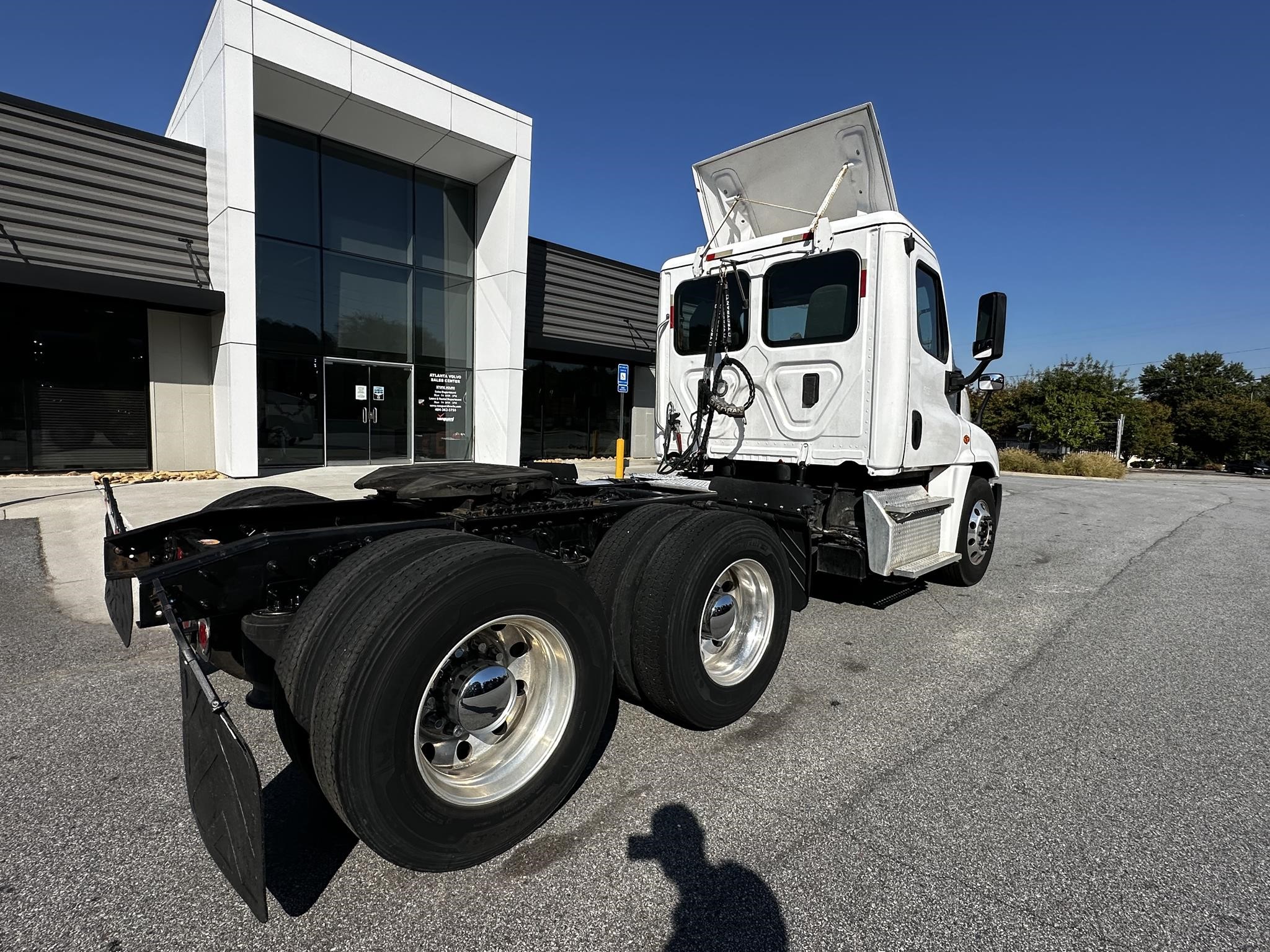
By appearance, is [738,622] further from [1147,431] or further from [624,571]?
[1147,431]

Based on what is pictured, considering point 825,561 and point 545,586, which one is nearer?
point 545,586

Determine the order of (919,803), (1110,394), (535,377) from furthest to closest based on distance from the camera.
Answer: (1110,394), (535,377), (919,803)

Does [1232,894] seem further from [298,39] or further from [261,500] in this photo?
[298,39]

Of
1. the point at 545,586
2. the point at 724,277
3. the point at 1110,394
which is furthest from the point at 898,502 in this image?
the point at 1110,394

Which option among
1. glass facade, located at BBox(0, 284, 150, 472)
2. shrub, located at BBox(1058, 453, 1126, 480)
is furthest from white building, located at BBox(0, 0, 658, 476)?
shrub, located at BBox(1058, 453, 1126, 480)

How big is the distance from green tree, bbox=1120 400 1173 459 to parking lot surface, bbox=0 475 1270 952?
155ft

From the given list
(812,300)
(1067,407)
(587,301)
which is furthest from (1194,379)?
(812,300)

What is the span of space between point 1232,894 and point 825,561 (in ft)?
9.02

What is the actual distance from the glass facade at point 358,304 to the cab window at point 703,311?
11.2 m

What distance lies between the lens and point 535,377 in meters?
19.1

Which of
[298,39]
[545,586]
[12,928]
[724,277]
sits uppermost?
[298,39]

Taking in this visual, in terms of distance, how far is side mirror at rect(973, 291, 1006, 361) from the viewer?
539 cm

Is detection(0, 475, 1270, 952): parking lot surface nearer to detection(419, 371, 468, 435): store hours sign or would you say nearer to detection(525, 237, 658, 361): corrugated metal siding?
detection(419, 371, 468, 435): store hours sign

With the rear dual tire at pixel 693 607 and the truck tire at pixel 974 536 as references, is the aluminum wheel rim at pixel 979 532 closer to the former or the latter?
the truck tire at pixel 974 536
